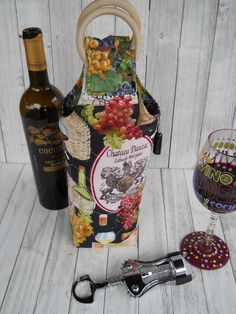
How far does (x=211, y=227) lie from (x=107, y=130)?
299mm

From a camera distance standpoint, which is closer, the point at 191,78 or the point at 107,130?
the point at 107,130

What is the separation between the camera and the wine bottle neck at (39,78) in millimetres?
655

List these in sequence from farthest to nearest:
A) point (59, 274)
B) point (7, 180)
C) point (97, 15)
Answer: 1. point (7, 180)
2. point (59, 274)
3. point (97, 15)

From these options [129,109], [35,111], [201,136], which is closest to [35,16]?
[35,111]

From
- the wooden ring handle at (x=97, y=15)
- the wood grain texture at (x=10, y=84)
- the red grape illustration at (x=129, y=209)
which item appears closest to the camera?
the wooden ring handle at (x=97, y=15)

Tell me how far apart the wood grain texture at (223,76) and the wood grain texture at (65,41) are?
0.31m

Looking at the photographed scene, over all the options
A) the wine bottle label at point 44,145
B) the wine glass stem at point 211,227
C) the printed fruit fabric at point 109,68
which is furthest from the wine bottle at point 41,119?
the wine glass stem at point 211,227

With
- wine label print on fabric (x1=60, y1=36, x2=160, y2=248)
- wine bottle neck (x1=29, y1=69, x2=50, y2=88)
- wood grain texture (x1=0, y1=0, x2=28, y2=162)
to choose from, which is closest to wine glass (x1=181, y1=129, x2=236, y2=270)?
wine label print on fabric (x1=60, y1=36, x2=160, y2=248)

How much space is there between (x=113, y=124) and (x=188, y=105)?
367mm

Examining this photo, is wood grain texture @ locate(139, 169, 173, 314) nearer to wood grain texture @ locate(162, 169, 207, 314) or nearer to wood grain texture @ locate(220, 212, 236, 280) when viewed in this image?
wood grain texture @ locate(162, 169, 207, 314)

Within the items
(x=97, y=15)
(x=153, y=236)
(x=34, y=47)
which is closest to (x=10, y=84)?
(x=34, y=47)

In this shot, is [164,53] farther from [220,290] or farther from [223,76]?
[220,290]

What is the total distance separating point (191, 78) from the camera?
0.83 metres

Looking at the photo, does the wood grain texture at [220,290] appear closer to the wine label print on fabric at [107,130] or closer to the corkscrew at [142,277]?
the corkscrew at [142,277]
